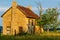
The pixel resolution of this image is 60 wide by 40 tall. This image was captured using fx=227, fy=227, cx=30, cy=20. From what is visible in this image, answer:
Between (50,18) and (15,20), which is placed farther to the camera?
(50,18)

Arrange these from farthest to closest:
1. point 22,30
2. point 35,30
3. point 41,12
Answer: point 41,12 < point 35,30 < point 22,30

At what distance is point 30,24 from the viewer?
172 feet

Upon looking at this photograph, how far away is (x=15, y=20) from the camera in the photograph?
49.9 m

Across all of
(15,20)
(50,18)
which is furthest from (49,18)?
(15,20)

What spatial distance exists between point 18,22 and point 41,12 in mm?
12408

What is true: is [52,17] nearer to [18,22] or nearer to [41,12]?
[41,12]

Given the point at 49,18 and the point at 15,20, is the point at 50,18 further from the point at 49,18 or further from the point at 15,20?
the point at 15,20

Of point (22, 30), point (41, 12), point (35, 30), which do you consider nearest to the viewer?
point (22, 30)

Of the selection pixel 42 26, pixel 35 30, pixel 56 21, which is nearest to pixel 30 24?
pixel 35 30

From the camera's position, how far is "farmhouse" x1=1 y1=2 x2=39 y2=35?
1950 inches

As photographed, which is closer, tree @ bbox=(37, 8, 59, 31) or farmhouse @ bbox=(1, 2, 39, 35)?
farmhouse @ bbox=(1, 2, 39, 35)

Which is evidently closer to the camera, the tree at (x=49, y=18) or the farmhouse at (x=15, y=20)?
the farmhouse at (x=15, y=20)

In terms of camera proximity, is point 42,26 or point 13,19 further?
point 42,26

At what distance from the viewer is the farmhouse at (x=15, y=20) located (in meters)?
A: 49.5
